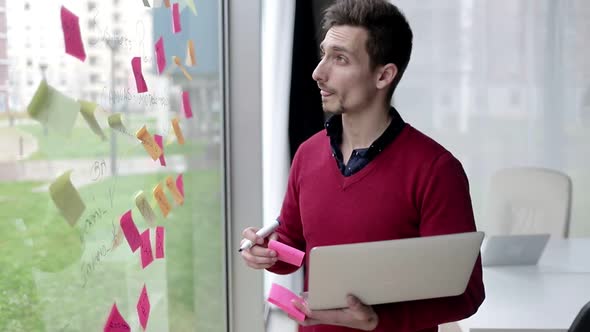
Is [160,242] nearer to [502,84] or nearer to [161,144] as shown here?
[161,144]

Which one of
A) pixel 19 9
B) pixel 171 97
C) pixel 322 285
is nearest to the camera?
pixel 19 9

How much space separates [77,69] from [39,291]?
1.25ft

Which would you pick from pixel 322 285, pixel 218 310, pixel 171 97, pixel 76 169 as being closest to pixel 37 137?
pixel 76 169

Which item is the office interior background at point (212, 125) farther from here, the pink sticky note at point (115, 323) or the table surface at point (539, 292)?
the table surface at point (539, 292)

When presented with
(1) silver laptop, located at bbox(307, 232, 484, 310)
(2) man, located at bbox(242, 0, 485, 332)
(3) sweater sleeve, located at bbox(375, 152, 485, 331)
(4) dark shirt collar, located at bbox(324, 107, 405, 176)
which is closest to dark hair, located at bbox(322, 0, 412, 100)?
(2) man, located at bbox(242, 0, 485, 332)

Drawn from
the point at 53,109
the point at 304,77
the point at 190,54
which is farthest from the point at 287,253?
the point at 304,77

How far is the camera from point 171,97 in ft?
7.23

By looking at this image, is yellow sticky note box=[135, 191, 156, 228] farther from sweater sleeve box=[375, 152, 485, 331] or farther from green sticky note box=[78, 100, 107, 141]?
sweater sleeve box=[375, 152, 485, 331]

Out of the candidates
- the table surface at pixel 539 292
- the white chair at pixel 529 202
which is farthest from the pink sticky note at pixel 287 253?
the white chair at pixel 529 202

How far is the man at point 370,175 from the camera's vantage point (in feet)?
5.32

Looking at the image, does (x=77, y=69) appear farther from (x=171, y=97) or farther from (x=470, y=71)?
(x=470, y=71)

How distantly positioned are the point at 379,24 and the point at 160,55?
0.61 metres

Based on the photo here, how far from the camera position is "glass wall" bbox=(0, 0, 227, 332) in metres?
1.10

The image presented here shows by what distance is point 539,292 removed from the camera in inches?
99.9
